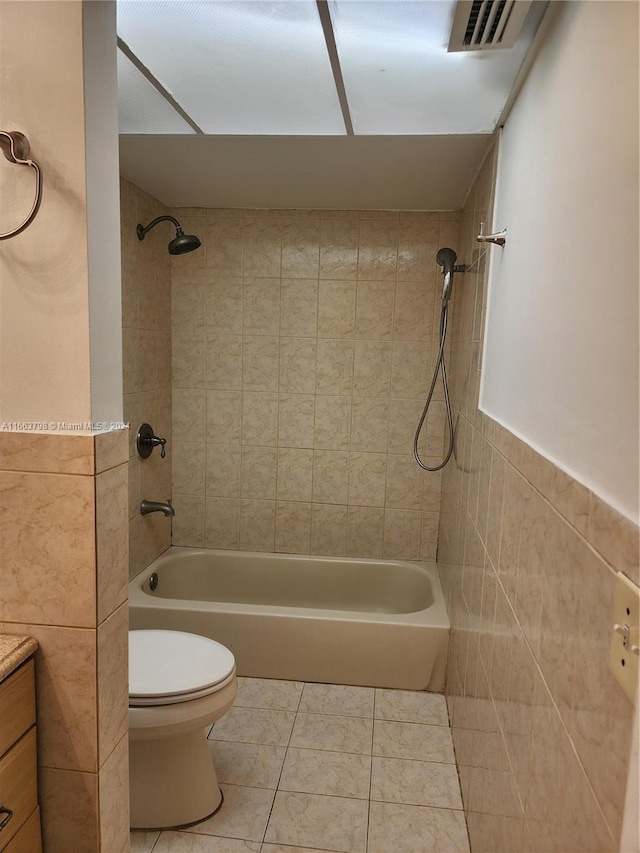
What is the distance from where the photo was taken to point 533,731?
112 centimetres

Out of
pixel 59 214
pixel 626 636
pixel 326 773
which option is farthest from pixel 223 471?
pixel 626 636

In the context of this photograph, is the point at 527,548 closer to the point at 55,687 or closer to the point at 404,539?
the point at 55,687

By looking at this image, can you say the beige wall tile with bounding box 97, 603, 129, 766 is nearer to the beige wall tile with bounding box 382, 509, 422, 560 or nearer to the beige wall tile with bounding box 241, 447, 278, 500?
the beige wall tile with bounding box 241, 447, 278, 500

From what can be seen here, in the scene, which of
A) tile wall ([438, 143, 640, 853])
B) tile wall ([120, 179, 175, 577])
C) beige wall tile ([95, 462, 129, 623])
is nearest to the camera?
tile wall ([438, 143, 640, 853])

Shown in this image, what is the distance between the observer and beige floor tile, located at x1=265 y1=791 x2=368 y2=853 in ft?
5.77

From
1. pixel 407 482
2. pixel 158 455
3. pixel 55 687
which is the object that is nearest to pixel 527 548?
pixel 55 687

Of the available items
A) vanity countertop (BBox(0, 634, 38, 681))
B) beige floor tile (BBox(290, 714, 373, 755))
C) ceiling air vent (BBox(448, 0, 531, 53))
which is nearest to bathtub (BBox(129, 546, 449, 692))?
beige floor tile (BBox(290, 714, 373, 755))

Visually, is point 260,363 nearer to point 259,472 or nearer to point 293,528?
point 259,472

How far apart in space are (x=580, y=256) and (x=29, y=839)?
153 centimetres

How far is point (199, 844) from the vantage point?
1.74 metres

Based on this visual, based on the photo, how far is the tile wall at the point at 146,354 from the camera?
8.73 ft

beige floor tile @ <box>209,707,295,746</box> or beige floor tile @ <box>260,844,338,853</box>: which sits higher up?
beige floor tile @ <box>260,844,338,853</box>

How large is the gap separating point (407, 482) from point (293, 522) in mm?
667

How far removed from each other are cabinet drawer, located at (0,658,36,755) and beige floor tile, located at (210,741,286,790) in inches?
43.1
